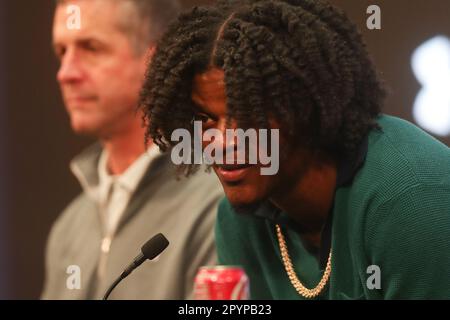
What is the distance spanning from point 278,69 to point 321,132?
13 centimetres

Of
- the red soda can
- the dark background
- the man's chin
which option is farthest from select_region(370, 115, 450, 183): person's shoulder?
the dark background

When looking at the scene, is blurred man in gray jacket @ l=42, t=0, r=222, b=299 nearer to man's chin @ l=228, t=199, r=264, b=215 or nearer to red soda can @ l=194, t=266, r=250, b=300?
man's chin @ l=228, t=199, r=264, b=215

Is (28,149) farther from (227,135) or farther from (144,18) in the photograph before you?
(227,135)

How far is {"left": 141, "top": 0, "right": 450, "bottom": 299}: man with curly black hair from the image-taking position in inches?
51.4

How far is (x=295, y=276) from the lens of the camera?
5.12 feet

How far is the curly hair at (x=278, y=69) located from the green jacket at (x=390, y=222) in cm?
7

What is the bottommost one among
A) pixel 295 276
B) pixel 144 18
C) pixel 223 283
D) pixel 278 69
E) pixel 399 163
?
pixel 295 276

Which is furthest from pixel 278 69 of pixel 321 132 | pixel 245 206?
pixel 245 206

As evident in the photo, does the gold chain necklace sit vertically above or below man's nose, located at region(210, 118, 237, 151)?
below

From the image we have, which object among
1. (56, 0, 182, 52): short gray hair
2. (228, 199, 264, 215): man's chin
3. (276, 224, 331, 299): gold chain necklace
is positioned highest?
(56, 0, 182, 52): short gray hair

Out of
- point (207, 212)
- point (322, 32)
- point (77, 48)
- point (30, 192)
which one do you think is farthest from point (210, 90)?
point (30, 192)

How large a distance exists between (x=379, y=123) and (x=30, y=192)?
42.1 inches

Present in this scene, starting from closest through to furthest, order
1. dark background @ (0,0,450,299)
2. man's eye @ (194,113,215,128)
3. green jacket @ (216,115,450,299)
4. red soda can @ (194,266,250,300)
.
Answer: red soda can @ (194,266,250,300) → green jacket @ (216,115,450,299) → man's eye @ (194,113,215,128) → dark background @ (0,0,450,299)

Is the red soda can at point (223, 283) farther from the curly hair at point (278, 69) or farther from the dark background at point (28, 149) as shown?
the dark background at point (28, 149)
